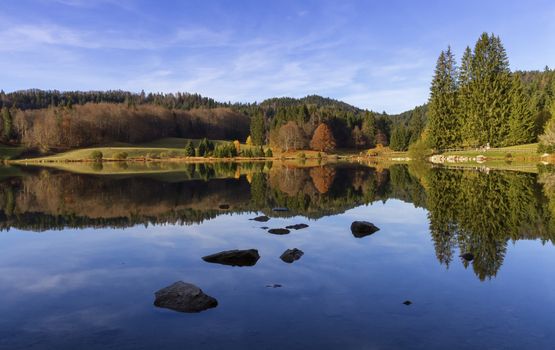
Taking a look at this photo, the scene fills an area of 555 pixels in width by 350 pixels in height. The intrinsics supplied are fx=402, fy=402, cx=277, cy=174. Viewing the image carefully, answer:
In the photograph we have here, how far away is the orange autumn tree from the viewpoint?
134 meters

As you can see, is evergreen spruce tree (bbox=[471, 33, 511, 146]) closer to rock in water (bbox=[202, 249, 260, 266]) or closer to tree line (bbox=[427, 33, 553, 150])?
tree line (bbox=[427, 33, 553, 150])

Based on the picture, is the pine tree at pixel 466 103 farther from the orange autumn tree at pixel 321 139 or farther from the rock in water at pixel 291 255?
the rock in water at pixel 291 255

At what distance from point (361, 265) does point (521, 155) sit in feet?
221

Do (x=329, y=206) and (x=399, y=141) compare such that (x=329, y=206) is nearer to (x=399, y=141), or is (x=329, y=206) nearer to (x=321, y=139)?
(x=321, y=139)

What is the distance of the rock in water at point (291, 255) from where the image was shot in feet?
45.0

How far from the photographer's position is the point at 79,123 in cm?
13650

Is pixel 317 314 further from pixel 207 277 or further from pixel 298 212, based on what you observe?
pixel 298 212

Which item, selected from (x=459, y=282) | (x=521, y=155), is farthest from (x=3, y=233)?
(x=521, y=155)

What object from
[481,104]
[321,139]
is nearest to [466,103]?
[481,104]

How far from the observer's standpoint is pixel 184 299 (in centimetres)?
978

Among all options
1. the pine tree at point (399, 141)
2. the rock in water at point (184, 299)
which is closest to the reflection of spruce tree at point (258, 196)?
the rock in water at point (184, 299)

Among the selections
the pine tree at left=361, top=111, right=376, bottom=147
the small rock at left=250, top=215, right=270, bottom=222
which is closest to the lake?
the small rock at left=250, top=215, right=270, bottom=222

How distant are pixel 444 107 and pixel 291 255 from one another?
8065 centimetres

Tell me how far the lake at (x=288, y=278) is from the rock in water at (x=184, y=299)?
0.62 feet
